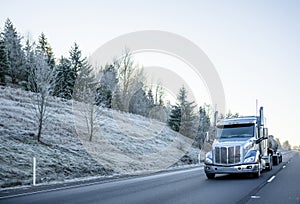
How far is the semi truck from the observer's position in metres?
15.1

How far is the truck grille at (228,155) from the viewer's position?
49.7 feet

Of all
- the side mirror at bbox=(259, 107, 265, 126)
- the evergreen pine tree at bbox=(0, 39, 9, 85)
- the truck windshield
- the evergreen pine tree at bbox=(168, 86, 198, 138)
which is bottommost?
the truck windshield

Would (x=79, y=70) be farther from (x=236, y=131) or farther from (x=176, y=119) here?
(x=236, y=131)

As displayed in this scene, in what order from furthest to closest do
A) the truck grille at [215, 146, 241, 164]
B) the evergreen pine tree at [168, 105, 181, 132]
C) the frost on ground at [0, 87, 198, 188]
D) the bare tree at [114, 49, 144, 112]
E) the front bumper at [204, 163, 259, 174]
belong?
1. the bare tree at [114, 49, 144, 112]
2. the evergreen pine tree at [168, 105, 181, 132]
3. the frost on ground at [0, 87, 198, 188]
4. the truck grille at [215, 146, 241, 164]
5. the front bumper at [204, 163, 259, 174]

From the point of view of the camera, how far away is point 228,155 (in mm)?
15273

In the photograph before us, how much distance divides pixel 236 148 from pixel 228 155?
1.62ft

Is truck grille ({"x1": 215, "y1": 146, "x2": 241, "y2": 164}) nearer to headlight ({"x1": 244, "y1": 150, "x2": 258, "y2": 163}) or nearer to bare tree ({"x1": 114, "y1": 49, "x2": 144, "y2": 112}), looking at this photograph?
headlight ({"x1": 244, "y1": 150, "x2": 258, "y2": 163})

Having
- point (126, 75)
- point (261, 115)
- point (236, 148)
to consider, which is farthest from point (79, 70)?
point (236, 148)

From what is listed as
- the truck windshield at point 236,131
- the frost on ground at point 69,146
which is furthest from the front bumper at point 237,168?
the frost on ground at point 69,146

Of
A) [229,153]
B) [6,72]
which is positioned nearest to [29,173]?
[229,153]

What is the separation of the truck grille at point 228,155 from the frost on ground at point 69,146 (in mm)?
8297

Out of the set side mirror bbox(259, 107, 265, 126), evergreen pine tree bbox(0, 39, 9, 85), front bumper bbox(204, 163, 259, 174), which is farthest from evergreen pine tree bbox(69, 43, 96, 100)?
front bumper bbox(204, 163, 259, 174)

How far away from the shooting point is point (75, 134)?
1255 inches

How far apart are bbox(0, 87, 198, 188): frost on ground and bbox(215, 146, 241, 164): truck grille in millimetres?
8297
